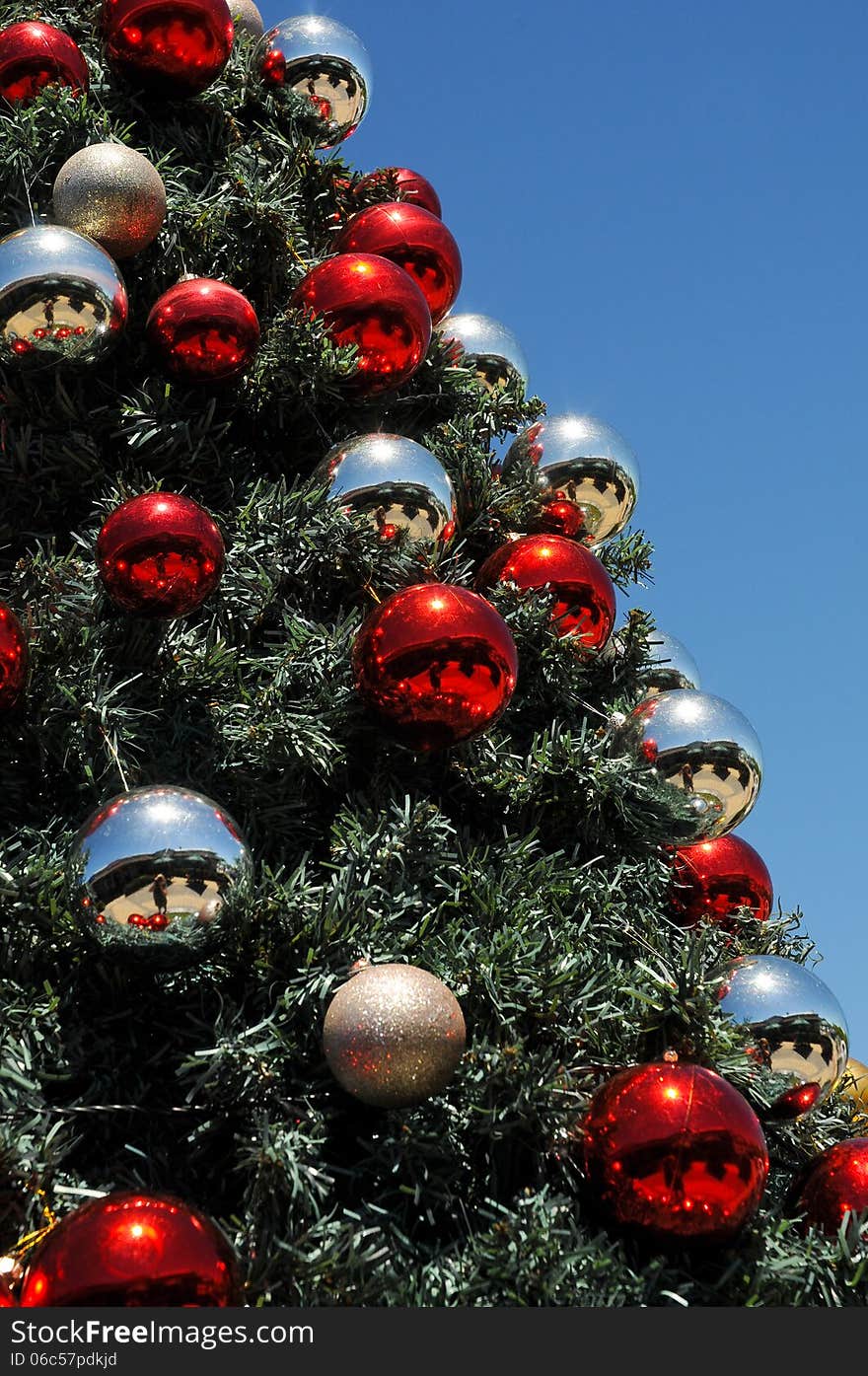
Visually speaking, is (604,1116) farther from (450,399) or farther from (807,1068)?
(450,399)

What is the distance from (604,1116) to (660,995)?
228 millimetres

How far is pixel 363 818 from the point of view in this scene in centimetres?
209

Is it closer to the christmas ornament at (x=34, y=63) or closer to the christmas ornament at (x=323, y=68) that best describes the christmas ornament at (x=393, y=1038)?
the christmas ornament at (x=34, y=63)

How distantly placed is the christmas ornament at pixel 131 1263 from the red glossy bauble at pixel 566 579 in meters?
1.33

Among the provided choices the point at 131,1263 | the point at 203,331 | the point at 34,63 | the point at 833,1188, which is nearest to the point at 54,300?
the point at 203,331

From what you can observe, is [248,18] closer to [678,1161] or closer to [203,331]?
[203,331]

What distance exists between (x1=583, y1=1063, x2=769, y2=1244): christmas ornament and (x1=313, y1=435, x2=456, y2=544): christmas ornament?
113 centimetres

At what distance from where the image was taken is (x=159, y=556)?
2.12 m

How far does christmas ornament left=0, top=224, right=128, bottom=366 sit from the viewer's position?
93.2 inches

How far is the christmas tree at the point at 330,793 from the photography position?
5.69 feet

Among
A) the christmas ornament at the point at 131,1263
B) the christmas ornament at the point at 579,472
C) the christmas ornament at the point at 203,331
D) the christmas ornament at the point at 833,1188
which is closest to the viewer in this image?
the christmas ornament at the point at 131,1263

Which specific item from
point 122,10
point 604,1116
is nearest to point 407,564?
point 604,1116

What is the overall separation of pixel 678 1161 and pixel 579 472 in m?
1.63

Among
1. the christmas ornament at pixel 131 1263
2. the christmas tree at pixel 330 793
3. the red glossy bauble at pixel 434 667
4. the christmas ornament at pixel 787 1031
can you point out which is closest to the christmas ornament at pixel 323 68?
the christmas tree at pixel 330 793
